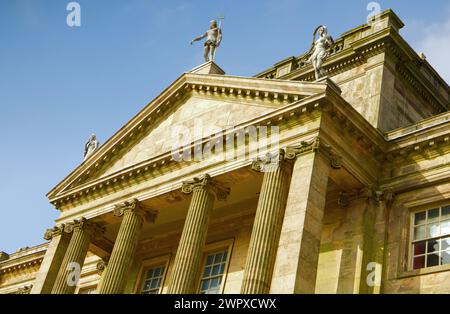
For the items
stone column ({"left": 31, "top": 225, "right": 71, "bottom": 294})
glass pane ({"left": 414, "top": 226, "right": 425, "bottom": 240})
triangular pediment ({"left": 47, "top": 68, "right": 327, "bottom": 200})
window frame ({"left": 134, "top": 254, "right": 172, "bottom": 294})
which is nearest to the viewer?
glass pane ({"left": 414, "top": 226, "right": 425, "bottom": 240})

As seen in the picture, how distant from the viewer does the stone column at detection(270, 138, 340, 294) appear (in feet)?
58.6

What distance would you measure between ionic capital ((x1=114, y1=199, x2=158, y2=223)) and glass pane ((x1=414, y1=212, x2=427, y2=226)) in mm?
9078

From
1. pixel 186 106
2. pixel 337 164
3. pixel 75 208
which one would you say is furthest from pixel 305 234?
pixel 75 208

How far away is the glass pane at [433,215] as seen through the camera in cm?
2073

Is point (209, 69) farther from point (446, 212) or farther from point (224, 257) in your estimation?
point (446, 212)

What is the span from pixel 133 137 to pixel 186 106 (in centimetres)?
256

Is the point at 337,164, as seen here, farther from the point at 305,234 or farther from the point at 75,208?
the point at 75,208

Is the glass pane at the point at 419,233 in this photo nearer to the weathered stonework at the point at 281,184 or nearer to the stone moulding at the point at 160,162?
the weathered stonework at the point at 281,184

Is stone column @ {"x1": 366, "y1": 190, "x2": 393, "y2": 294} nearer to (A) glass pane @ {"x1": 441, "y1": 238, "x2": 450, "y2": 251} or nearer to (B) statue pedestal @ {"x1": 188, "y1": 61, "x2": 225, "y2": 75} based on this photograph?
(A) glass pane @ {"x1": 441, "y1": 238, "x2": 450, "y2": 251}

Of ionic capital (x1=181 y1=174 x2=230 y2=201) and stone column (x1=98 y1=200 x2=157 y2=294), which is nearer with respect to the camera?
ionic capital (x1=181 y1=174 x2=230 y2=201)

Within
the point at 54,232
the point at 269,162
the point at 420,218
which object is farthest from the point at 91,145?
the point at 420,218

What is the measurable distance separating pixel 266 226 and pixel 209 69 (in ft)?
30.2

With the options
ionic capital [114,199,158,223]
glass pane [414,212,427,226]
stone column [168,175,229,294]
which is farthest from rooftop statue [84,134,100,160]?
glass pane [414,212,427,226]

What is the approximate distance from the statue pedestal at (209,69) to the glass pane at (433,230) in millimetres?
10219
